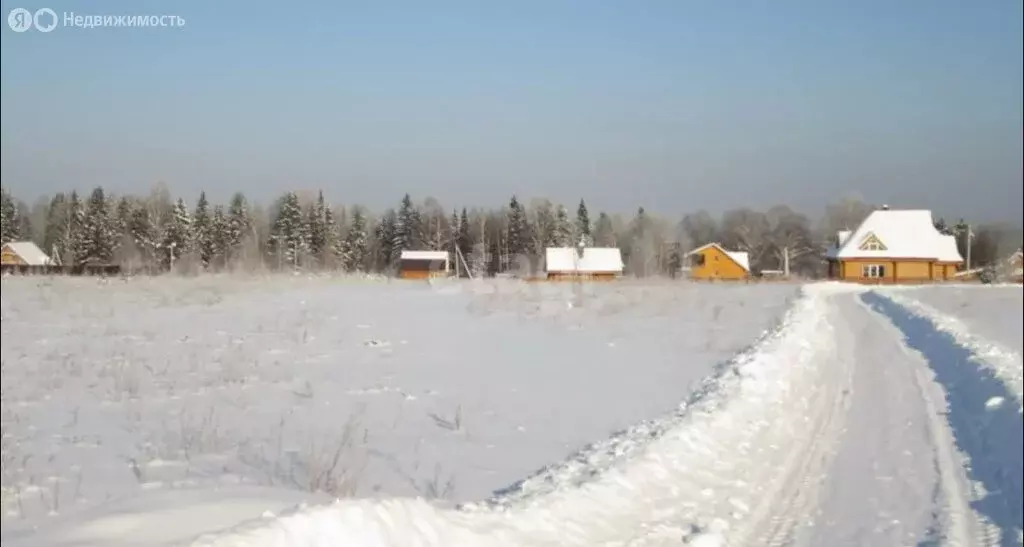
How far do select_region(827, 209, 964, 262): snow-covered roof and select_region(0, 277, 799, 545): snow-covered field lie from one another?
11.4ft

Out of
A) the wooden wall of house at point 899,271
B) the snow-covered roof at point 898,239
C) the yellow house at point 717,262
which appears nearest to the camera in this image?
the yellow house at point 717,262

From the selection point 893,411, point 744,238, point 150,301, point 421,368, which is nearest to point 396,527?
point 150,301

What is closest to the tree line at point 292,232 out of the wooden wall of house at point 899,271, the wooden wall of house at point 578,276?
the wooden wall of house at point 578,276

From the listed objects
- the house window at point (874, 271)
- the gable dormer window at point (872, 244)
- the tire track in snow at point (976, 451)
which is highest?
the gable dormer window at point (872, 244)

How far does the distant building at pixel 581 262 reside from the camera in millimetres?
8641

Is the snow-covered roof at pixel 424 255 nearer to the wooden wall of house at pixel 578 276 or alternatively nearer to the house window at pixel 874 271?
the wooden wall of house at pixel 578 276

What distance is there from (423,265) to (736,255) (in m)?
5.90

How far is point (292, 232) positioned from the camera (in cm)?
620

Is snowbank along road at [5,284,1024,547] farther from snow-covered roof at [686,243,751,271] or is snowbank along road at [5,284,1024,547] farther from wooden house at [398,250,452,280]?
wooden house at [398,250,452,280]

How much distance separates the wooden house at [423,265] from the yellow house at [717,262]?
4.48 meters

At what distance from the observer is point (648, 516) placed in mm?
6039

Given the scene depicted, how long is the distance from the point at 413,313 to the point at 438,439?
1130cm

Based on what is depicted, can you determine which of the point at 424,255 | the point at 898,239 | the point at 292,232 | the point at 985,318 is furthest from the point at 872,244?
the point at 985,318

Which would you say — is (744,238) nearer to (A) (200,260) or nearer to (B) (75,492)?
(A) (200,260)
